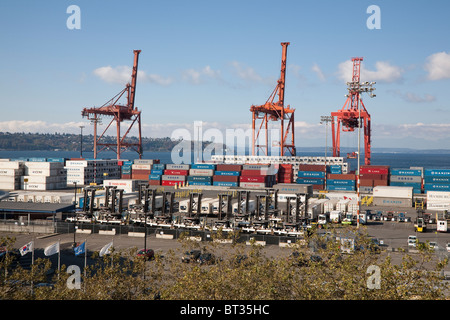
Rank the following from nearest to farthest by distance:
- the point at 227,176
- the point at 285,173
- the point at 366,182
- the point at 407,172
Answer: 1. the point at 366,182
2. the point at 407,172
3. the point at 227,176
4. the point at 285,173

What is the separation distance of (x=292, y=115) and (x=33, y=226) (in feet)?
239

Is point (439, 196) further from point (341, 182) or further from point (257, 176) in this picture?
point (257, 176)

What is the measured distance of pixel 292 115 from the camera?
328ft

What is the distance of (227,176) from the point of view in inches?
3142

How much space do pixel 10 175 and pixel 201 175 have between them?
3645cm

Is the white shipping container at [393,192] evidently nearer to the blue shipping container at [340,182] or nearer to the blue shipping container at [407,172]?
the blue shipping container at [340,182]

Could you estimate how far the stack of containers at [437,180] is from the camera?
66500 millimetres

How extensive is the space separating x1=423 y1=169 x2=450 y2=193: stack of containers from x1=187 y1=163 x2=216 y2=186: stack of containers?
39.5 meters

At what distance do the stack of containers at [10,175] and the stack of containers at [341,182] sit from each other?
194 ft

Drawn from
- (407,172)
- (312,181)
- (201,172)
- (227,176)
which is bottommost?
(312,181)

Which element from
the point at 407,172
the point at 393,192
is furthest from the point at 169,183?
the point at 407,172

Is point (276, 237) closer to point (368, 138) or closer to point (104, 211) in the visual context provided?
point (104, 211)
